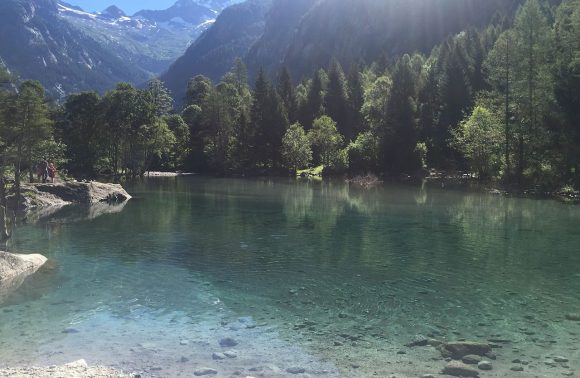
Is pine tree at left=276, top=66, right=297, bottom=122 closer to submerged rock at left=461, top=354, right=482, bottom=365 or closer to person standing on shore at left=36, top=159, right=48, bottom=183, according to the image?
person standing on shore at left=36, top=159, right=48, bottom=183

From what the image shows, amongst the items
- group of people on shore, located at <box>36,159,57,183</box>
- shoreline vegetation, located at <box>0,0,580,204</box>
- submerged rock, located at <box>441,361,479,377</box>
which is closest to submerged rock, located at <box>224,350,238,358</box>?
submerged rock, located at <box>441,361,479,377</box>

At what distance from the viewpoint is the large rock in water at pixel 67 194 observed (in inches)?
1949

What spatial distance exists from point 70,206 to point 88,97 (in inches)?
2140

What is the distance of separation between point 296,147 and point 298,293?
271 ft

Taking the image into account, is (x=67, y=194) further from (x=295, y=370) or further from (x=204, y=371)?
(x=295, y=370)

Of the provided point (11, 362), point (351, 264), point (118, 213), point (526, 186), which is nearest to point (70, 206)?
point (118, 213)

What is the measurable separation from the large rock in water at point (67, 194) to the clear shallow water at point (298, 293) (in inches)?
545

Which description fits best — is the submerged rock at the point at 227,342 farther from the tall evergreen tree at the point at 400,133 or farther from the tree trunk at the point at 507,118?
the tall evergreen tree at the point at 400,133

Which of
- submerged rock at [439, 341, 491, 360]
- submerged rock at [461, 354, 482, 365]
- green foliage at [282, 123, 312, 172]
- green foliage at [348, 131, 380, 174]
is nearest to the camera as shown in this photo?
submerged rock at [461, 354, 482, 365]

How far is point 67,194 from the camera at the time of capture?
177 ft

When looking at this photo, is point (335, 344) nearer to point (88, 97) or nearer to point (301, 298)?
point (301, 298)

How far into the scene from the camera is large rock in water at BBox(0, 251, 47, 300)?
19.8m

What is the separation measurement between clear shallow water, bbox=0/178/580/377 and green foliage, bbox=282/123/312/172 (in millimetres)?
63373

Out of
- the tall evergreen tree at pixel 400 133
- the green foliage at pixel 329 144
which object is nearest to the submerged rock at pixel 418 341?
the tall evergreen tree at pixel 400 133
